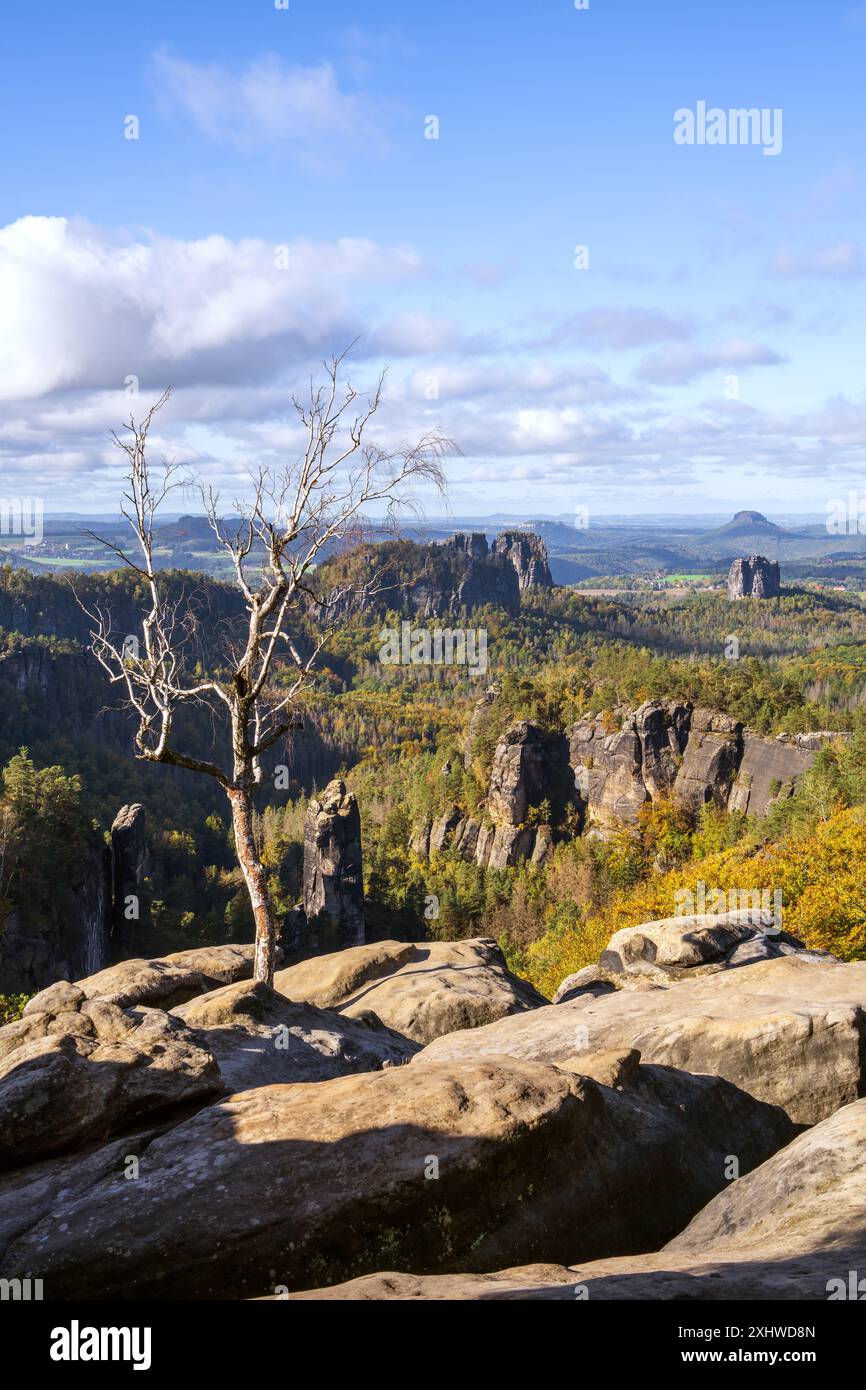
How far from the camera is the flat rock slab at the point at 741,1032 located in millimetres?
14641

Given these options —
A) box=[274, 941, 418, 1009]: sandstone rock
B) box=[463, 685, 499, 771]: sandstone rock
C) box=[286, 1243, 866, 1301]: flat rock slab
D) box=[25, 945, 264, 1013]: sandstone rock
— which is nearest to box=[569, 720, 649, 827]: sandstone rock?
box=[463, 685, 499, 771]: sandstone rock

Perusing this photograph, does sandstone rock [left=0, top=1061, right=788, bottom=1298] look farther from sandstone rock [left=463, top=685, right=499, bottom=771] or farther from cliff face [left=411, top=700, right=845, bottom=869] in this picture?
sandstone rock [left=463, top=685, right=499, bottom=771]

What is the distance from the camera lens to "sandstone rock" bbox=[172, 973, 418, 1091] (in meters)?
15.2

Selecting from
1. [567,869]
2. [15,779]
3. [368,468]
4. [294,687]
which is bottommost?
[567,869]

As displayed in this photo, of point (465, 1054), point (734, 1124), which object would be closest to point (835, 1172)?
point (734, 1124)

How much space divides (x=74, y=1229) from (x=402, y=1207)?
3.56m

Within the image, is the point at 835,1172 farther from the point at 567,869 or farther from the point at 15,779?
the point at 567,869

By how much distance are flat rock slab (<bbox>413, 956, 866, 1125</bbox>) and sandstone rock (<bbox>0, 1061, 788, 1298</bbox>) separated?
7.38ft

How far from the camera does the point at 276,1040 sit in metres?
16.1

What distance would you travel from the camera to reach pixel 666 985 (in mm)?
22828

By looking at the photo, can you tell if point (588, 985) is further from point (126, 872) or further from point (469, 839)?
point (469, 839)

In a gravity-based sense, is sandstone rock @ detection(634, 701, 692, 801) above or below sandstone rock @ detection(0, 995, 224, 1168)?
below

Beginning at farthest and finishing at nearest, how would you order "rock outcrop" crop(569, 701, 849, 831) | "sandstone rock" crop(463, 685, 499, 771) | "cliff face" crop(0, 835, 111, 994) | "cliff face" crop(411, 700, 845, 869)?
1. "sandstone rock" crop(463, 685, 499, 771)
2. "cliff face" crop(411, 700, 845, 869)
3. "rock outcrop" crop(569, 701, 849, 831)
4. "cliff face" crop(0, 835, 111, 994)

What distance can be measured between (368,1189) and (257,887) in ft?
35.8
